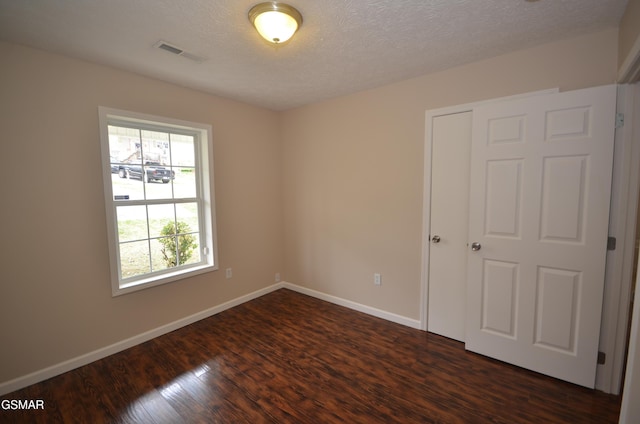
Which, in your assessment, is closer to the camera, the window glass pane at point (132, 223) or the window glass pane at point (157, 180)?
the window glass pane at point (132, 223)

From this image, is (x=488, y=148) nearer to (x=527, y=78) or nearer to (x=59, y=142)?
(x=527, y=78)

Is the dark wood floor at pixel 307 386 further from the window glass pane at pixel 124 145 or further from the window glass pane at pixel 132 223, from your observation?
the window glass pane at pixel 124 145

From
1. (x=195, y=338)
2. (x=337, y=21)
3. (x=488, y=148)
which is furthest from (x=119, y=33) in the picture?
(x=488, y=148)

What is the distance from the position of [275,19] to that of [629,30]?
209 cm

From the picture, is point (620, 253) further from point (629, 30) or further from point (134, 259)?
point (134, 259)

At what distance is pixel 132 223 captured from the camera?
8.43ft

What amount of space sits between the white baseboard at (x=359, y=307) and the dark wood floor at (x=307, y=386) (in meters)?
0.17

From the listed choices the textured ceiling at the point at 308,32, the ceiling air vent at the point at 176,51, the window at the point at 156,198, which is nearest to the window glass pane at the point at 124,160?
the window at the point at 156,198

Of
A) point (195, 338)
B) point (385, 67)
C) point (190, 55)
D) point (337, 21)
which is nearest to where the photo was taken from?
point (337, 21)

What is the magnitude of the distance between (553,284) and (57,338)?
12.6ft

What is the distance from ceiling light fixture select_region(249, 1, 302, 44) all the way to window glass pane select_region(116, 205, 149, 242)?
2.01 m

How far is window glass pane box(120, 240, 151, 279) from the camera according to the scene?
99.5 inches

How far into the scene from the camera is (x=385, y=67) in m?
2.38

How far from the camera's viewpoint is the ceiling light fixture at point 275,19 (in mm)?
1531
